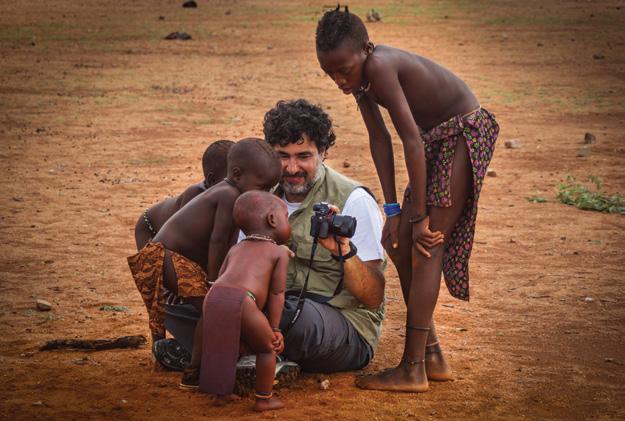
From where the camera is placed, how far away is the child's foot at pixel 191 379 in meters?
4.11

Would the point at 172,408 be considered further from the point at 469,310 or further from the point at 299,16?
the point at 299,16

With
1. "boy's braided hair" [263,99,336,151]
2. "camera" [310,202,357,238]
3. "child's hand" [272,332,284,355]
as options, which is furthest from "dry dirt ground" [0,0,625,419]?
"boy's braided hair" [263,99,336,151]

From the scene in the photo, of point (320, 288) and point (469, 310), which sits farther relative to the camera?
point (469, 310)

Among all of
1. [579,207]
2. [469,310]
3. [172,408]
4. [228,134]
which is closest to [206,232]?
[172,408]

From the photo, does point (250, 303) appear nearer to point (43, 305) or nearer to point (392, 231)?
point (392, 231)

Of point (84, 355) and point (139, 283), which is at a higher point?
point (139, 283)

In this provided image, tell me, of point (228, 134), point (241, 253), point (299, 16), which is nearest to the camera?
point (241, 253)

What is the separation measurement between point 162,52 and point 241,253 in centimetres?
1473

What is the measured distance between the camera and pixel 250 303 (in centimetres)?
375

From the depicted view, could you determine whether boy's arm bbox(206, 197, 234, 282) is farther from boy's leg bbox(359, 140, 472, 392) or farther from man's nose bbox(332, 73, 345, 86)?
boy's leg bbox(359, 140, 472, 392)

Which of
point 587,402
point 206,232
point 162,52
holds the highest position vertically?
point 162,52

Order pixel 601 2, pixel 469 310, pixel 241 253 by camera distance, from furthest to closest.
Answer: pixel 601 2 → pixel 469 310 → pixel 241 253

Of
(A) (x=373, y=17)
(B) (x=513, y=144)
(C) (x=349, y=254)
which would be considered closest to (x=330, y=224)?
(C) (x=349, y=254)

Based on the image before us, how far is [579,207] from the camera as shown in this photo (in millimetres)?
8078
